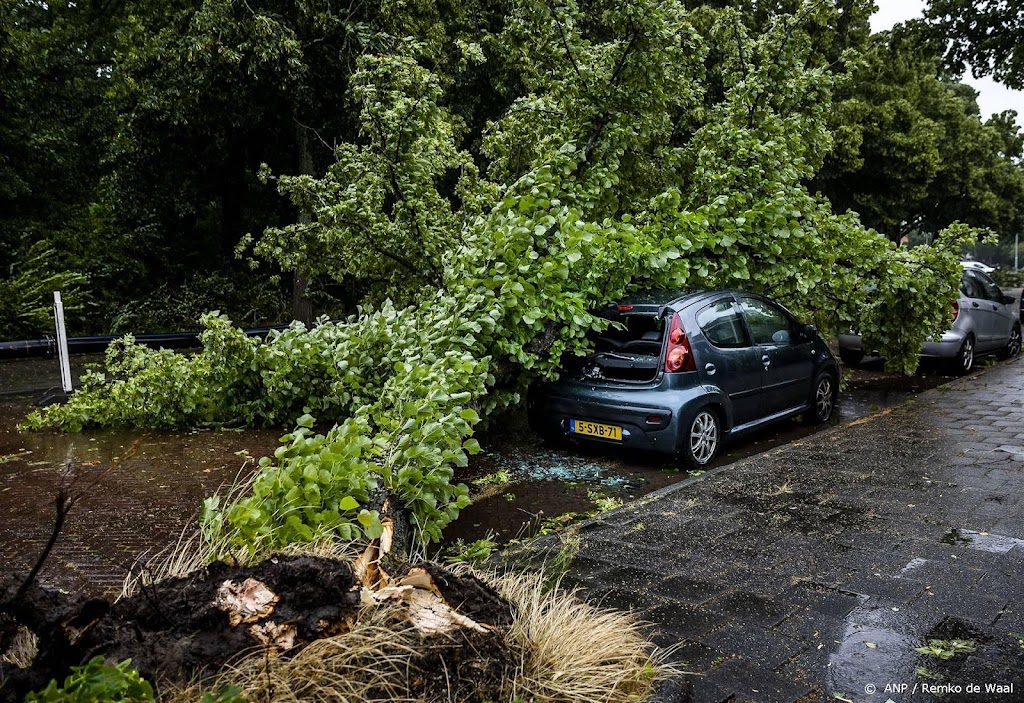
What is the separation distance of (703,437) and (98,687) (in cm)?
594

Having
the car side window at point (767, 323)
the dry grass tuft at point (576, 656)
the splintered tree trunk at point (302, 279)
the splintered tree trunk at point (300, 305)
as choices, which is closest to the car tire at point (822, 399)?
the car side window at point (767, 323)

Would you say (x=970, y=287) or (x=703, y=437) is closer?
(x=703, y=437)

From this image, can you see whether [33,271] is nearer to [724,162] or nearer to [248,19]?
[248,19]

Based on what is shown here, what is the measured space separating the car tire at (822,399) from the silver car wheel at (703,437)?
7.33 ft

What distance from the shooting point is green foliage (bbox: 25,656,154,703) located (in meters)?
2.07

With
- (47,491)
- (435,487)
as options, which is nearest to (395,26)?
(47,491)

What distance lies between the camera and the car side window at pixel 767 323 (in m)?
8.08

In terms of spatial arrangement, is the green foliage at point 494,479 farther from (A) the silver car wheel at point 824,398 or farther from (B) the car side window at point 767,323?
(A) the silver car wheel at point 824,398

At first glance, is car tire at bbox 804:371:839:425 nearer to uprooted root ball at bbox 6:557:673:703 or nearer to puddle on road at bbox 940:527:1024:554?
puddle on road at bbox 940:527:1024:554

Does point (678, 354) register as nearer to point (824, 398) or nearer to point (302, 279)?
point (824, 398)

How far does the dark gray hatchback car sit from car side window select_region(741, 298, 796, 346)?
14 millimetres

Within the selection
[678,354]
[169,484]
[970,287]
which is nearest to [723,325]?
[678,354]

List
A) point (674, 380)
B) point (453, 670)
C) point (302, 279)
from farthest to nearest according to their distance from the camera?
point (302, 279)
point (674, 380)
point (453, 670)

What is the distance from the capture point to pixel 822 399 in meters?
9.23
